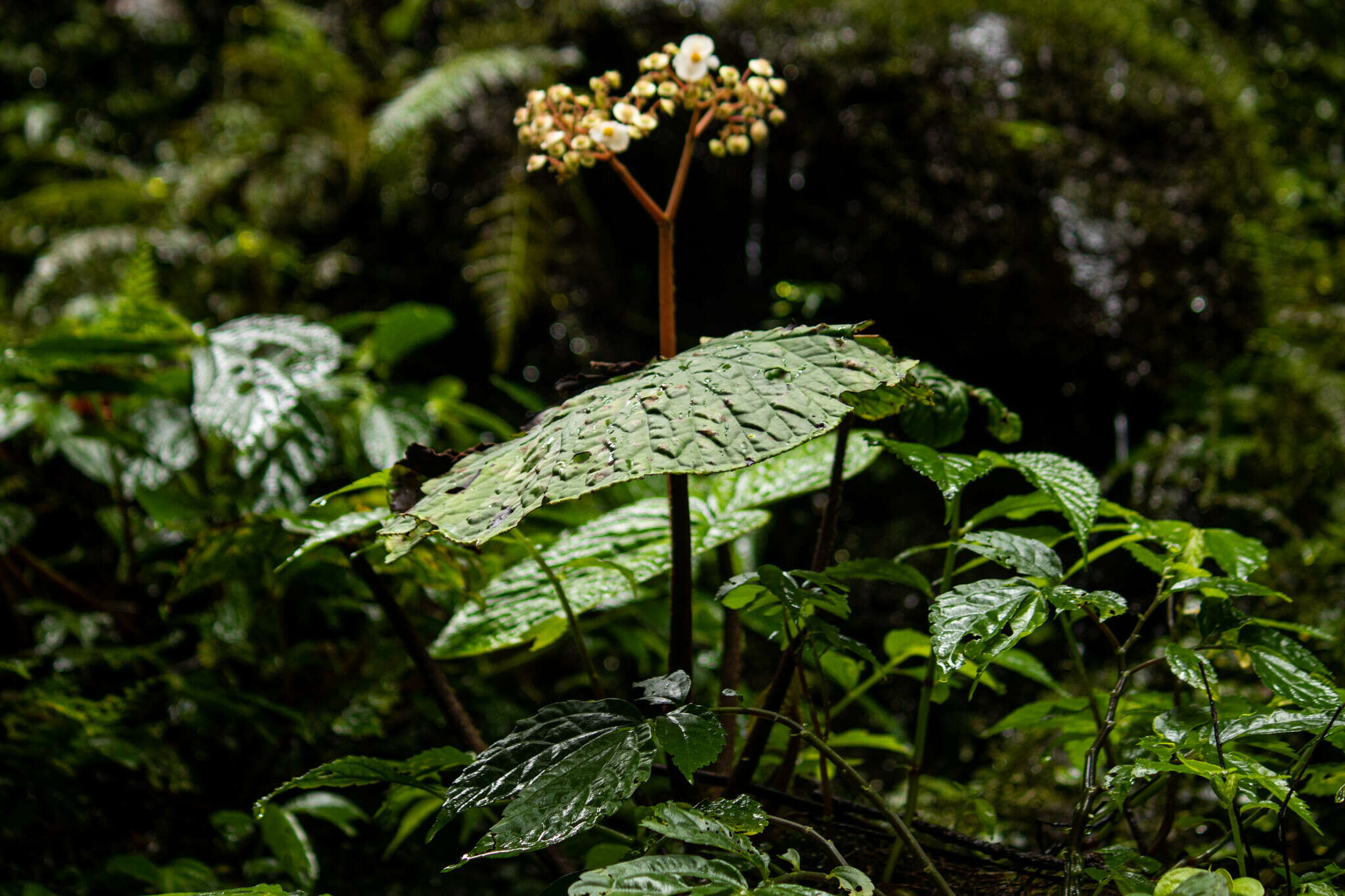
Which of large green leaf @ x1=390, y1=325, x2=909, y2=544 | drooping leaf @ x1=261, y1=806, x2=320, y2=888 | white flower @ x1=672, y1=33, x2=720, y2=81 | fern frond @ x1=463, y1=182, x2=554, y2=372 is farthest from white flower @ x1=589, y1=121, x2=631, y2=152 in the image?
fern frond @ x1=463, y1=182, x2=554, y2=372

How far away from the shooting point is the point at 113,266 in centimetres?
295

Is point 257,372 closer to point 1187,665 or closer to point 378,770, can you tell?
point 378,770

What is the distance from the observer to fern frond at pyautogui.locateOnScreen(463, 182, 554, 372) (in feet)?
8.98

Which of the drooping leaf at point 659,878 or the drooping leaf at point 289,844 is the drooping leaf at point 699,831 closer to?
the drooping leaf at point 659,878

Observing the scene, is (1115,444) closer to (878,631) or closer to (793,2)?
(878,631)

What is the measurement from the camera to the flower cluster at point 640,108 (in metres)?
1.00

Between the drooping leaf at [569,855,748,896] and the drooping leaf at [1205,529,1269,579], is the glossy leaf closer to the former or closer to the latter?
the drooping leaf at [1205,529,1269,579]

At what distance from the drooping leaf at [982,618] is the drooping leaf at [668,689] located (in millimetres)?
248

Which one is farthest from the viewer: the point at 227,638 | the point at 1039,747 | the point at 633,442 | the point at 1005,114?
the point at 1005,114

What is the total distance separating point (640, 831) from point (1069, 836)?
439 mm

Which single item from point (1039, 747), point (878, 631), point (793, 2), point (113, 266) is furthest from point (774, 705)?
point (113, 266)

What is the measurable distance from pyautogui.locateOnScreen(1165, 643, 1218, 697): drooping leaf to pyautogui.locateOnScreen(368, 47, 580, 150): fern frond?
272cm

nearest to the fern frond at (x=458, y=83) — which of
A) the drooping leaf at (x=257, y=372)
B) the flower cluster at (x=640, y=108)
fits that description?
the drooping leaf at (x=257, y=372)

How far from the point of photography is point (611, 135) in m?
0.99
